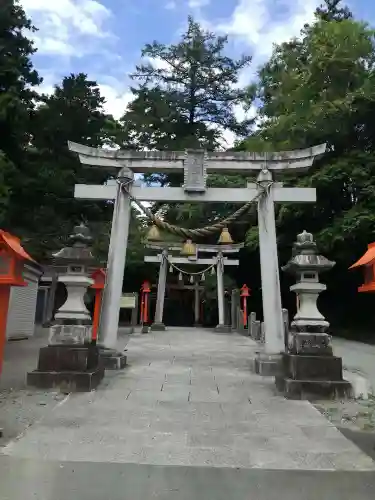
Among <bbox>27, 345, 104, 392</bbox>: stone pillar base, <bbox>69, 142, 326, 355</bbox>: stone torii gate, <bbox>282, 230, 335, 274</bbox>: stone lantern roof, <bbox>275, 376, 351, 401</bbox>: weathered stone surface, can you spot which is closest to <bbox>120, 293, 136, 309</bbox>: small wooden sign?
<bbox>69, 142, 326, 355</bbox>: stone torii gate

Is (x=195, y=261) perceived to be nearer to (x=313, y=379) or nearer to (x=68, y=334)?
(x=68, y=334)

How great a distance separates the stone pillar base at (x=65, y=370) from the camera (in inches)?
251

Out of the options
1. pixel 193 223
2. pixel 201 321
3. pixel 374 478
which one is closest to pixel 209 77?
pixel 193 223

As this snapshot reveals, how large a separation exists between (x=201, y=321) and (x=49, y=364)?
65.5ft

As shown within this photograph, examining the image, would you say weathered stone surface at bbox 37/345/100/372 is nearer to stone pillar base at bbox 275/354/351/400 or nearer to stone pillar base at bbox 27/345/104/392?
stone pillar base at bbox 27/345/104/392

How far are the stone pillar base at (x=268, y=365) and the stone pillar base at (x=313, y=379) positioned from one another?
4.16 feet

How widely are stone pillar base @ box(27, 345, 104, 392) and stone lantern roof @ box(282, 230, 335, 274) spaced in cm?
363

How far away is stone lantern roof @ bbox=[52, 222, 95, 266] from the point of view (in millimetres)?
7117

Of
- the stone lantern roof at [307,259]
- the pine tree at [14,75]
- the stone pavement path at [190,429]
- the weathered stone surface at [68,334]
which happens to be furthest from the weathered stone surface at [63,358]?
the pine tree at [14,75]

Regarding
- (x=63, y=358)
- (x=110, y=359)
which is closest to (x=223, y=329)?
(x=110, y=359)

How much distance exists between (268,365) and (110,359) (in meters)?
3.02

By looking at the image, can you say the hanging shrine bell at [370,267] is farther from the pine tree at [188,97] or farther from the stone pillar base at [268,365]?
the pine tree at [188,97]

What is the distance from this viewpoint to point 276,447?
4121 mm

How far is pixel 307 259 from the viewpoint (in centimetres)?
708
